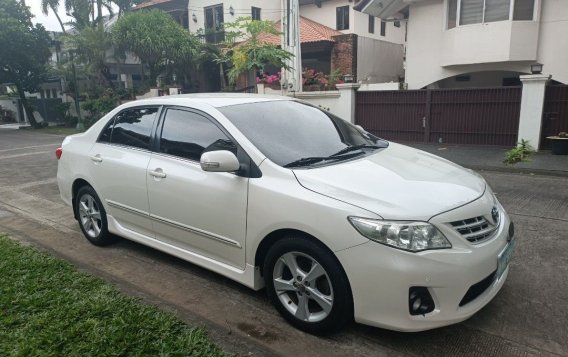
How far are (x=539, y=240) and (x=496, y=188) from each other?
10.0 ft

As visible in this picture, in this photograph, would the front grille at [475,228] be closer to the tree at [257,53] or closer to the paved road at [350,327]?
the paved road at [350,327]

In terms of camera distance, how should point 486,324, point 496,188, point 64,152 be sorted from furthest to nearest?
point 496,188 < point 64,152 < point 486,324

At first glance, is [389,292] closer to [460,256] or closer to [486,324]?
[460,256]

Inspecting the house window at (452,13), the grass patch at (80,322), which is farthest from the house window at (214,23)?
the grass patch at (80,322)

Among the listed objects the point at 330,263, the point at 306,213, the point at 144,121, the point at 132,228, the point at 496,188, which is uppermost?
the point at 144,121

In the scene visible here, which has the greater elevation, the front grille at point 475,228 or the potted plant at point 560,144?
the front grille at point 475,228

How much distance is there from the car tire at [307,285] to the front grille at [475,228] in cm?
78

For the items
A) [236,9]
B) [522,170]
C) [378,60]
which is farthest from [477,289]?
[236,9]

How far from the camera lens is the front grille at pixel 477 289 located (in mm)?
2760

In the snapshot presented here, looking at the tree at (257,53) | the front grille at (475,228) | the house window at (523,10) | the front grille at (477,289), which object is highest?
the house window at (523,10)

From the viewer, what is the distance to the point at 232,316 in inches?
132

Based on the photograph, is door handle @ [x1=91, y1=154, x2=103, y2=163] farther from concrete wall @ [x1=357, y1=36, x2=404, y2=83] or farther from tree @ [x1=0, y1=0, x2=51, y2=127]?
tree @ [x1=0, y1=0, x2=51, y2=127]

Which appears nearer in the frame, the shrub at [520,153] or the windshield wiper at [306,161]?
the windshield wiper at [306,161]

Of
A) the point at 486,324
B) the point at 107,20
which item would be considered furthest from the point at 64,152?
the point at 107,20
